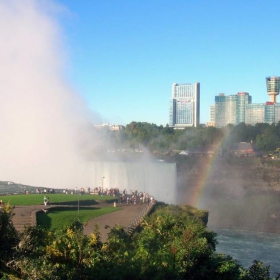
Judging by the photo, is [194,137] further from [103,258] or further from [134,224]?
[103,258]

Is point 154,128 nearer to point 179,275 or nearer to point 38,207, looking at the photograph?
point 38,207

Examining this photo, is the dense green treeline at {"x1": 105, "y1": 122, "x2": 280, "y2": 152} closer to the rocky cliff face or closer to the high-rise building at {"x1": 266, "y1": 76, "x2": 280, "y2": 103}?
the rocky cliff face

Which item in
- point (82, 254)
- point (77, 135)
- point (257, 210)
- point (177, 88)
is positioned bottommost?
point (257, 210)

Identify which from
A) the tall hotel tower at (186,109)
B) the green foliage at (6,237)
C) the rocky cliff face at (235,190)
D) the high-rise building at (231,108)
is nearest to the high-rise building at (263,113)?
the high-rise building at (231,108)

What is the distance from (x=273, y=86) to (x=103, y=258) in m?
133

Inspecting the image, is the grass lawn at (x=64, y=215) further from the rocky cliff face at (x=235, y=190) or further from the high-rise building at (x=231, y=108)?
the high-rise building at (x=231, y=108)

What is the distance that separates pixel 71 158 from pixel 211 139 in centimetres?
4010

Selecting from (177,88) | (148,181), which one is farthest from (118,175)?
(177,88)

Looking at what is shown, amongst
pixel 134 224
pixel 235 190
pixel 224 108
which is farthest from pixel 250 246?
pixel 224 108

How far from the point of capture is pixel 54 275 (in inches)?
237

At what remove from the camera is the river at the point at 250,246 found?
2172 cm

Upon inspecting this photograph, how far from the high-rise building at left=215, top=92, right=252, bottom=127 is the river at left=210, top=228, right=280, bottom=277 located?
4635 inches

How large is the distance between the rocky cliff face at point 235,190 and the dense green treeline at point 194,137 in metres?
16.6

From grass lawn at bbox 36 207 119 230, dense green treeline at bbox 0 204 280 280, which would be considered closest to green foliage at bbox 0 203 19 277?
dense green treeline at bbox 0 204 280 280
